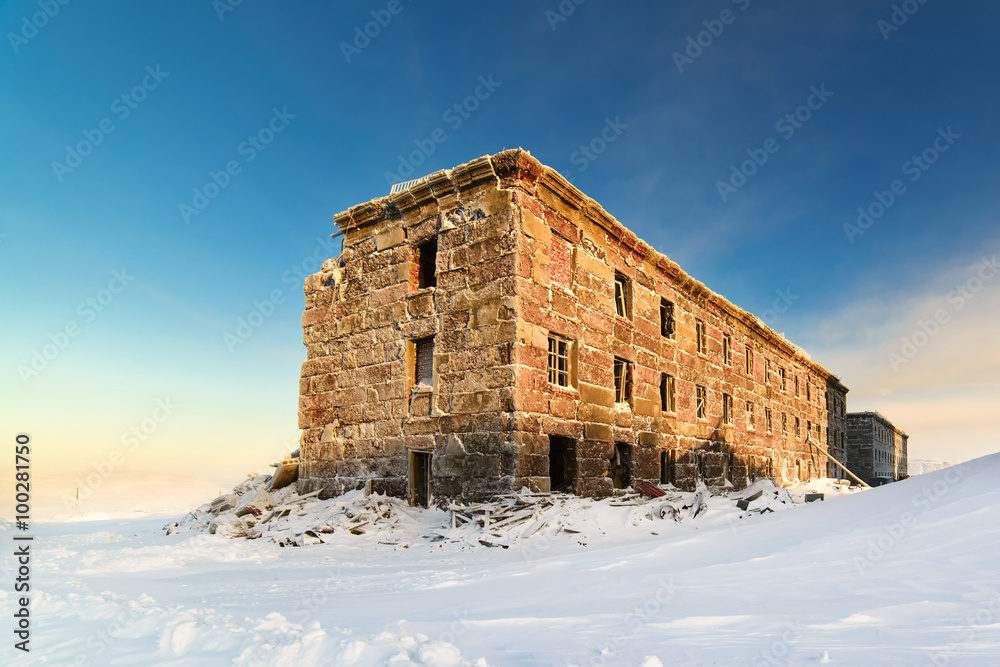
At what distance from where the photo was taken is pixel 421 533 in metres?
12.0

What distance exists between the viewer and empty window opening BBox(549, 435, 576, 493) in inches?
548

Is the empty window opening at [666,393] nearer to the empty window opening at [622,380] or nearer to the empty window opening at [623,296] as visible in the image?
the empty window opening at [622,380]

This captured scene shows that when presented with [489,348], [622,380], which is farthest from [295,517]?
[622,380]

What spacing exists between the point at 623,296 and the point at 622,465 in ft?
15.0

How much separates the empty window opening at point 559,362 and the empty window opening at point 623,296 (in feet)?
10.6

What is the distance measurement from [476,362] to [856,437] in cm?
5094

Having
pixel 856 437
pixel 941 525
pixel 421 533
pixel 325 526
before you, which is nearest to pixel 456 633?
pixel 941 525

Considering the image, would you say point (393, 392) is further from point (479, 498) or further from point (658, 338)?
point (658, 338)

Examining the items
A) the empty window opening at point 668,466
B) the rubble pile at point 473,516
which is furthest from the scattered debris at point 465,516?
the empty window opening at point 668,466

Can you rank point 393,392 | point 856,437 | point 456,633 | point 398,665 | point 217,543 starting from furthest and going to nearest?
point 856,437
point 393,392
point 217,543
point 456,633
point 398,665

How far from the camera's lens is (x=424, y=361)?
14.5 m

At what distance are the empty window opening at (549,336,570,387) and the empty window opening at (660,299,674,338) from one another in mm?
6664

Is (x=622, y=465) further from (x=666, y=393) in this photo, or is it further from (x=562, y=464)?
(x=666, y=393)

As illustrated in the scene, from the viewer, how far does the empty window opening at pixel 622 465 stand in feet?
51.8
